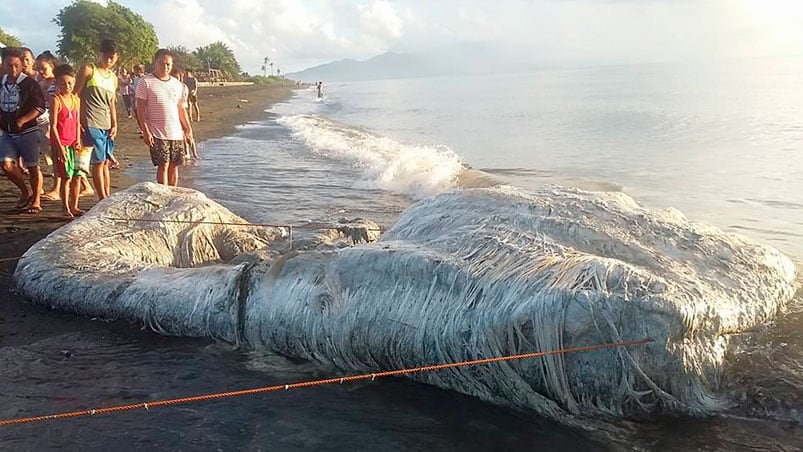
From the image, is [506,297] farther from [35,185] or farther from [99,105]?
[35,185]

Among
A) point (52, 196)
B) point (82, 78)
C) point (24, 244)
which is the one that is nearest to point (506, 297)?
point (24, 244)

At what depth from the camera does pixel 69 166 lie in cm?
839

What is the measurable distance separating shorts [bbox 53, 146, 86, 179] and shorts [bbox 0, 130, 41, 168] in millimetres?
535

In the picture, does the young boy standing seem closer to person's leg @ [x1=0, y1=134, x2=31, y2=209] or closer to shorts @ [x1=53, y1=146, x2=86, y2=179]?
shorts @ [x1=53, y1=146, x2=86, y2=179]

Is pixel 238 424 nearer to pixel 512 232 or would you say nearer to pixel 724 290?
pixel 512 232

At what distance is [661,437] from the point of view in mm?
3303

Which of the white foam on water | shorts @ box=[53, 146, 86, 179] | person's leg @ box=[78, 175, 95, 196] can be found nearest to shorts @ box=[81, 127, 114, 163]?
shorts @ box=[53, 146, 86, 179]

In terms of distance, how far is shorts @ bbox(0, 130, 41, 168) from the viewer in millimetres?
8734

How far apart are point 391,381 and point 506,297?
0.94 metres

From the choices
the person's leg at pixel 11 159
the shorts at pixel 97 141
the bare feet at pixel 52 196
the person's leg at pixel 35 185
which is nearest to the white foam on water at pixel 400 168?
the shorts at pixel 97 141

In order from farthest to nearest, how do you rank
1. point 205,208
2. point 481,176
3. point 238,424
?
point 481,176 → point 205,208 → point 238,424

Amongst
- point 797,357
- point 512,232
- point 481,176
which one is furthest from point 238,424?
point 481,176

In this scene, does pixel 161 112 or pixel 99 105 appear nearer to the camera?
pixel 161 112

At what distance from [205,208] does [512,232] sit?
3.68 m
